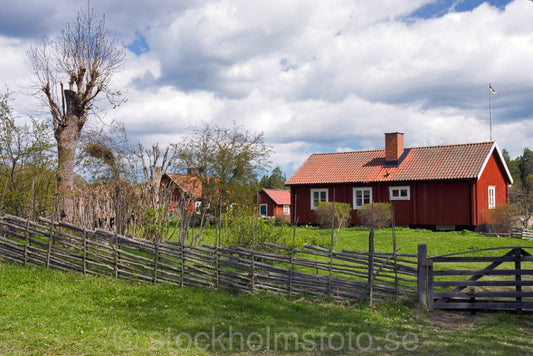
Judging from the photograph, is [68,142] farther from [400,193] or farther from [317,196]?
[400,193]

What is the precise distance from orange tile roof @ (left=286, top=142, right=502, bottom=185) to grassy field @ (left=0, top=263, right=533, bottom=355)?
1652 centimetres

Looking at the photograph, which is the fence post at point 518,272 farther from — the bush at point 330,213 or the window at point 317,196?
the window at point 317,196

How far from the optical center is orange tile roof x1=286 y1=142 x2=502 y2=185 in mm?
23062

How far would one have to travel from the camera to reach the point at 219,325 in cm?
669

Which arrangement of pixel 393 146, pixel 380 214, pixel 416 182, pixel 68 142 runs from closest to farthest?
1. pixel 68 142
2. pixel 380 214
3. pixel 416 182
4. pixel 393 146

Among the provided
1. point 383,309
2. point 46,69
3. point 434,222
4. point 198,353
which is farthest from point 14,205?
point 434,222

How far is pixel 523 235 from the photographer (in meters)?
20.2

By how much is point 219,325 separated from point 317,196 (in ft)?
66.3

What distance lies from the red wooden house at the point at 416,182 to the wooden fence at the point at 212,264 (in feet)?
39.7

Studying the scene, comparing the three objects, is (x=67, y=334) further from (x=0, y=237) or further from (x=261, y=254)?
(x=0, y=237)

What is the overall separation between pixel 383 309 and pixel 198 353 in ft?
10.6

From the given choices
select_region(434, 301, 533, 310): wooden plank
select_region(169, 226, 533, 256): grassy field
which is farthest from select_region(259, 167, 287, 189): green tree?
select_region(434, 301, 533, 310): wooden plank

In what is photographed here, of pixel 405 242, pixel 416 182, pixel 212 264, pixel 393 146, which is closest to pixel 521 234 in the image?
pixel 416 182

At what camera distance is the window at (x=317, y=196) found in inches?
1039
